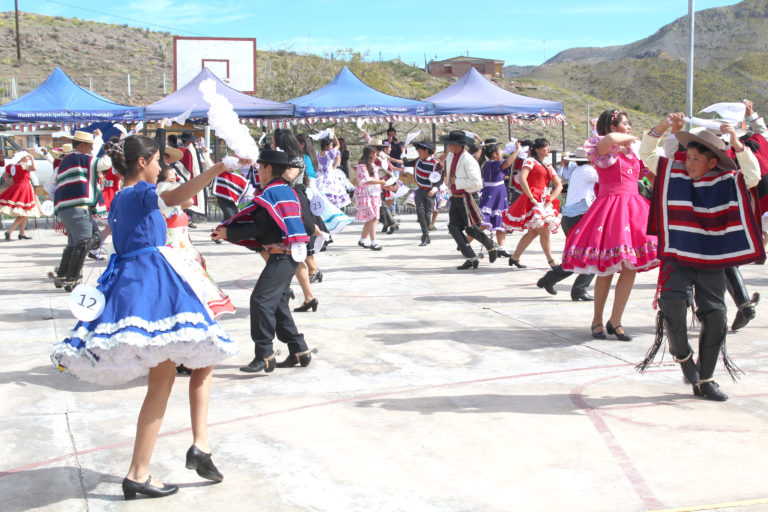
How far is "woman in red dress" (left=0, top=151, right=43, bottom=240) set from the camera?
1527cm

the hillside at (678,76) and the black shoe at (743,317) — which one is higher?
the hillside at (678,76)

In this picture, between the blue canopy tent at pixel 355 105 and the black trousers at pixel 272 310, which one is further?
the blue canopy tent at pixel 355 105

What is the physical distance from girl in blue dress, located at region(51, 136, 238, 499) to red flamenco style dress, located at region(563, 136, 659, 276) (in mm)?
3938

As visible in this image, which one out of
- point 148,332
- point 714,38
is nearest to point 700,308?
point 148,332

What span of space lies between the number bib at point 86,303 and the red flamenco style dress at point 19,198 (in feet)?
42.1

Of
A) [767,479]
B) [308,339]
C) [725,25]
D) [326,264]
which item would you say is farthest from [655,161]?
[725,25]

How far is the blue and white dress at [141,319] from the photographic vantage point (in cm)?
364

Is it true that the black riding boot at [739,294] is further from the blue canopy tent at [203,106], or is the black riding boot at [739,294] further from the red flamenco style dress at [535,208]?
the blue canopy tent at [203,106]

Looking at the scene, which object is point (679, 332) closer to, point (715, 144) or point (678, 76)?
point (715, 144)

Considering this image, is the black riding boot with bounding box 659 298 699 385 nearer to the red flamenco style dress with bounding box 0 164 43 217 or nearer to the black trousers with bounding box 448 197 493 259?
the black trousers with bounding box 448 197 493 259

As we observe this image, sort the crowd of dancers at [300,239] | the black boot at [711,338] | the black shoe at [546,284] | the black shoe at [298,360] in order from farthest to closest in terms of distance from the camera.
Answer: the black shoe at [546,284]
the black shoe at [298,360]
the black boot at [711,338]
the crowd of dancers at [300,239]

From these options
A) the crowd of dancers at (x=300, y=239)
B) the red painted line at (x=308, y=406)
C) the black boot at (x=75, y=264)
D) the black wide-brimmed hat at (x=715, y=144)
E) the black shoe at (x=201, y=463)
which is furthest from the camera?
the black boot at (x=75, y=264)

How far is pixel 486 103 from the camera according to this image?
813 inches

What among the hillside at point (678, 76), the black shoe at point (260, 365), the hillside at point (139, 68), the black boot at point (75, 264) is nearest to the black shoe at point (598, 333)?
the black shoe at point (260, 365)
